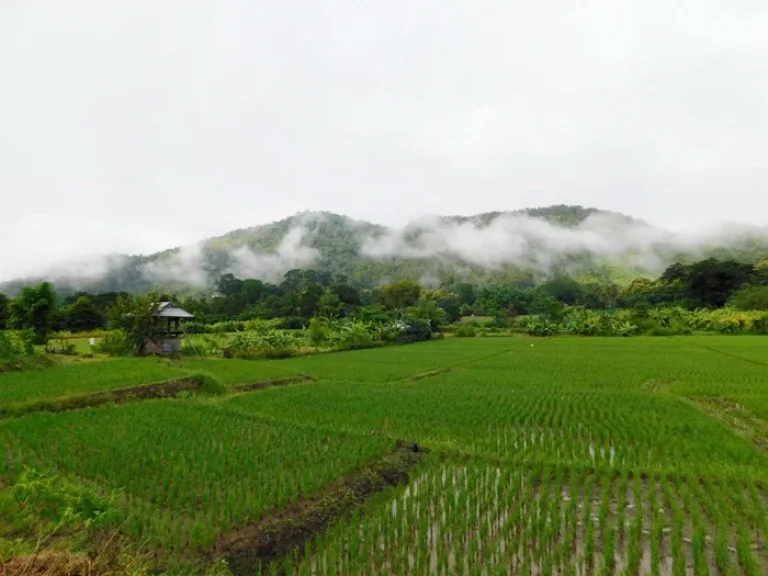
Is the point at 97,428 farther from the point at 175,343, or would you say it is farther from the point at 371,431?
the point at 175,343

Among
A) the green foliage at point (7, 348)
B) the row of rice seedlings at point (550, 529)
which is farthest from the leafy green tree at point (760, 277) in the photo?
the green foliage at point (7, 348)

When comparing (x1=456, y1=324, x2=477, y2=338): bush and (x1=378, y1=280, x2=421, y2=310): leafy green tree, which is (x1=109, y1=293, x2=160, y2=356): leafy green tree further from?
(x1=378, y1=280, x2=421, y2=310): leafy green tree

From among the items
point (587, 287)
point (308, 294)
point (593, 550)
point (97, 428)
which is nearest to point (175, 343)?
point (97, 428)

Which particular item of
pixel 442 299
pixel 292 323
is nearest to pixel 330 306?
pixel 292 323

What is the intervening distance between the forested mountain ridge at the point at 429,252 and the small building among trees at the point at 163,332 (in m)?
83.2

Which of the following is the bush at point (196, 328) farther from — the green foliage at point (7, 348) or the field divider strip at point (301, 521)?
the field divider strip at point (301, 521)

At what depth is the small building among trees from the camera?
21.1m

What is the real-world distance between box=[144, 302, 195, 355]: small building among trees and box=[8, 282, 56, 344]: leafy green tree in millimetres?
4489

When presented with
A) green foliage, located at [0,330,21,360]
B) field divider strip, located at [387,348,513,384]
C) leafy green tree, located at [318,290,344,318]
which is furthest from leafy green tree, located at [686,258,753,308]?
green foliage, located at [0,330,21,360]

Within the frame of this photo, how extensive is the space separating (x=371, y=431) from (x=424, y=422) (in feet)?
4.85

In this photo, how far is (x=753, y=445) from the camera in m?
8.20

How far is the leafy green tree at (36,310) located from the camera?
20.1m

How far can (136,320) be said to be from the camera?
67.4 ft

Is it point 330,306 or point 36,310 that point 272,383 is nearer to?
point 36,310
